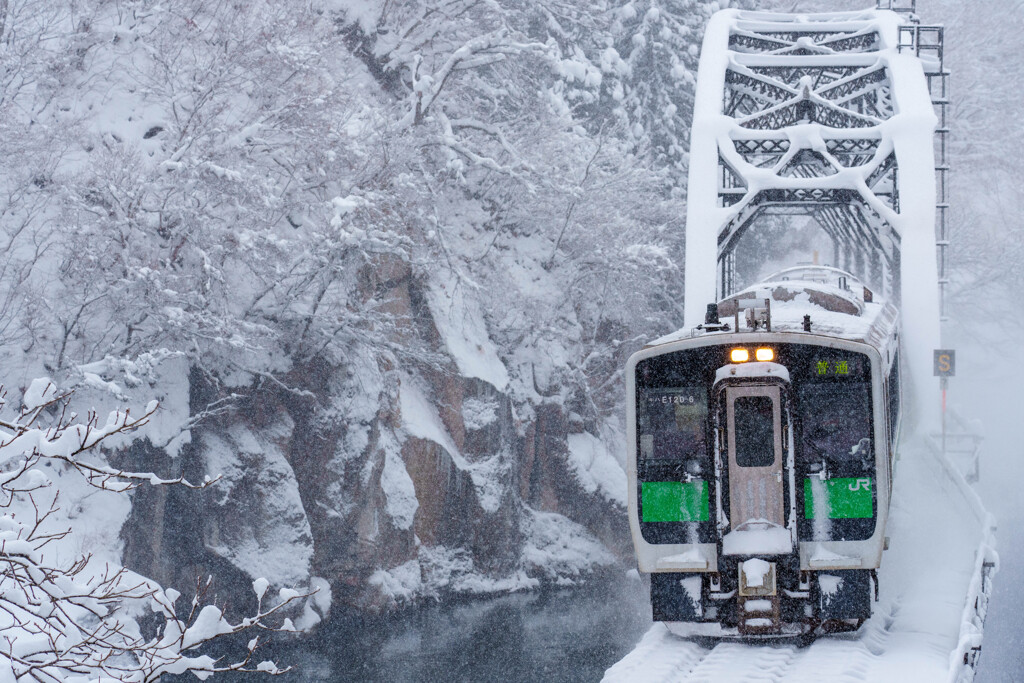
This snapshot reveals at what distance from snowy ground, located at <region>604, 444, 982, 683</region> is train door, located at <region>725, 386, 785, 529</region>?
3.93 feet

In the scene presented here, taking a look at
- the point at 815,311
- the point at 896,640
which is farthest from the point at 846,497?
the point at 815,311

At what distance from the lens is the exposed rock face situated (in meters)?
16.4

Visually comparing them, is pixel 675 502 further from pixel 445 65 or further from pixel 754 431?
pixel 445 65

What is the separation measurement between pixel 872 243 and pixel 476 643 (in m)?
14.2

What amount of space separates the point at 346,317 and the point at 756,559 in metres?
9.65

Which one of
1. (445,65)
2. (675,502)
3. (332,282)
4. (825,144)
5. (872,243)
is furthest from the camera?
(872,243)

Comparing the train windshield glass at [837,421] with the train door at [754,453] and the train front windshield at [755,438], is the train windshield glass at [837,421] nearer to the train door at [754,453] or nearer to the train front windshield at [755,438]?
the train front windshield at [755,438]

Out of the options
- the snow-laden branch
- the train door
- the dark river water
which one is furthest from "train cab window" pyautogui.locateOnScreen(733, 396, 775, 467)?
the snow-laden branch

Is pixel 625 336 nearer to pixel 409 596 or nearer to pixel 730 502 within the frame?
pixel 409 596

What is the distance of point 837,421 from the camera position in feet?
31.6

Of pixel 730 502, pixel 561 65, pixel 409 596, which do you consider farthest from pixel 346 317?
pixel 730 502

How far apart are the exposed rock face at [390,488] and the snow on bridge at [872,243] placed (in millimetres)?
4946

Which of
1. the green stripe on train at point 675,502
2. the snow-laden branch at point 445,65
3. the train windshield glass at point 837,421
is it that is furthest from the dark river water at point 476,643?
the snow-laden branch at point 445,65

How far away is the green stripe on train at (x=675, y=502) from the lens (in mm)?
9797
